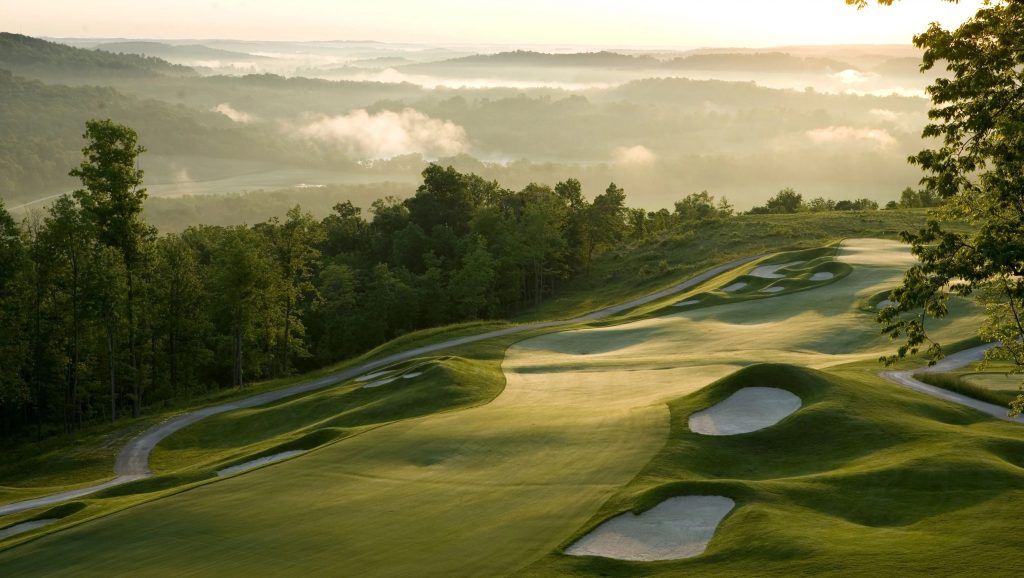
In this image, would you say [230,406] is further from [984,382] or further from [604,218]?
[604,218]

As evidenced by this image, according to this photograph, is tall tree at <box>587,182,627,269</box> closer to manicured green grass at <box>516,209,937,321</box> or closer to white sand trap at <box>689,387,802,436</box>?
manicured green grass at <box>516,209,937,321</box>

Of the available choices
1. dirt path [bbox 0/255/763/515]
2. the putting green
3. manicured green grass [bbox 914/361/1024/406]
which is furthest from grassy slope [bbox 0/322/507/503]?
manicured green grass [bbox 914/361/1024/406]

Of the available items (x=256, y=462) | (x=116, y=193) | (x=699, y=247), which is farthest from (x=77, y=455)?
(x=699, y=247)

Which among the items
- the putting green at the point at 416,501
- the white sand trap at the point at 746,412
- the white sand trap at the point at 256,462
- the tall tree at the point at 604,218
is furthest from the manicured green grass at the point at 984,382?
the tall tree at the point at 604,218

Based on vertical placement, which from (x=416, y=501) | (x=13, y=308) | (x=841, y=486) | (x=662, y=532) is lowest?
(x=416, y=501)

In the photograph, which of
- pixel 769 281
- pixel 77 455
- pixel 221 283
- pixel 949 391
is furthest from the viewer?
pixel 769 281

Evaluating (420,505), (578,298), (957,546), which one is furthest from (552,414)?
(578,298)
